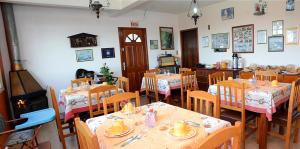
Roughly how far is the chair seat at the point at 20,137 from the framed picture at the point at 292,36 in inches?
195

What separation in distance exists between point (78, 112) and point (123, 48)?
2.97 m

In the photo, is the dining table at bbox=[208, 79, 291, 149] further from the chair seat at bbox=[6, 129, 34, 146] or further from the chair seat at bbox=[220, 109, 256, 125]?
the chair seat at bbox=[6, 129, 34, 146]

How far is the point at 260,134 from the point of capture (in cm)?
233

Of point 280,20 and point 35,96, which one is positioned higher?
point 280,20

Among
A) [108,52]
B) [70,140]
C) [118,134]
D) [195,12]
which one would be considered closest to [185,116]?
[118,134]

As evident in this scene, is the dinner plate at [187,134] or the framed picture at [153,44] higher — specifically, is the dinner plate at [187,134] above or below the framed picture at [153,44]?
below

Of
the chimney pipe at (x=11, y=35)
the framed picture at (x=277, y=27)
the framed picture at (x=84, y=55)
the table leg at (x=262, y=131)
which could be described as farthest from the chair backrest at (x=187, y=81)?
the chimney pipe at (x=11, y=35)

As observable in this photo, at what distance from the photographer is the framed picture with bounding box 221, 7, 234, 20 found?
4.91 metres

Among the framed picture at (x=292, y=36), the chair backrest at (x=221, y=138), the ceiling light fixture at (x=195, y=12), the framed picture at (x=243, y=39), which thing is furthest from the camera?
the framed picture at (x=243, y=39)

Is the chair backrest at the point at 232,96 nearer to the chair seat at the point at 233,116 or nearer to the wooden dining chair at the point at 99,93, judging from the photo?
the chair seat at the point at 233,116

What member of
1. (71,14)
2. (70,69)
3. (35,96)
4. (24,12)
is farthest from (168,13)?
(35,96)

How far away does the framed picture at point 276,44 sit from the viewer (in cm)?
416

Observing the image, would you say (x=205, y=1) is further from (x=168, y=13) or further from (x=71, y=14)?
(x=71, y=14)

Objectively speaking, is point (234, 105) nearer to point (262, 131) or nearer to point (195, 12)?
point (262, 131)
